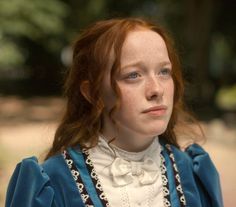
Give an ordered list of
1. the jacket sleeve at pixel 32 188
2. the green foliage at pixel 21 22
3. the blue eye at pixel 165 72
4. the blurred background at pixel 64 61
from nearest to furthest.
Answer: the jacket sleeve at pixel 32 188
the blue eye at pixel 165 72
the blurred background at pixel 64 61
the green foliage at pixel 21 22

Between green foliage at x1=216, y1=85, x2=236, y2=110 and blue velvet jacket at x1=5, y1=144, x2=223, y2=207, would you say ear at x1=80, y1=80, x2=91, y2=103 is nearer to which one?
blue velvet jacket at x1=5, y1=144, x2=223, y2=207

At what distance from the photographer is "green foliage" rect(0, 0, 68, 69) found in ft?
26.1

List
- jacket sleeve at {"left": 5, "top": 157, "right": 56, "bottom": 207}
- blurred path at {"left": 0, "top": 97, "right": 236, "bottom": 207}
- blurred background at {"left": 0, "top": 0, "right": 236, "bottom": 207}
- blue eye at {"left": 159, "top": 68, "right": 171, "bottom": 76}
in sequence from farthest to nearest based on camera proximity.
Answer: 1. blurred background at {"left": 0, "top": 0, "right": 236, "bottom": 207}
2. blurred path at {"left": 0, "top": 97, "right": 236, "bottom": 207}
3. blue eye at {"left": 159, "top": 68, "right": 171, "bottom": 76}
4. jacket sleeve at {"left": 5, "top": 157, "right": 56, "bottom": 207}

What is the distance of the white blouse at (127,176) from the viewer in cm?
169

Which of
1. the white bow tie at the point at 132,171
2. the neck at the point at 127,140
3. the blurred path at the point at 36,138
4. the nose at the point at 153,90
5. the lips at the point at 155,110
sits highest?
the nose at the point at 153,90

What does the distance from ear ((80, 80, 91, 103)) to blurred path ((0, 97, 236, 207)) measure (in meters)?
0.36

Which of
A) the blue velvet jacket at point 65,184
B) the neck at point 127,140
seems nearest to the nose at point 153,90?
the neck at point 127,140

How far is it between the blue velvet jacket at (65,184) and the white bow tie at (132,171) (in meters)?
0.08

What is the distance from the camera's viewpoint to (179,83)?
6.23ft

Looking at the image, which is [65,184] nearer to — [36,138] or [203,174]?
[203,174]

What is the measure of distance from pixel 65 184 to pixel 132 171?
228mm

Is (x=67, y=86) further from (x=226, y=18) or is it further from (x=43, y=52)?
(x=43, y=52)

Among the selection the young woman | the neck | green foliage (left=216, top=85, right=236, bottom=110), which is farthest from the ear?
green foliage (left=216, top=85, right=236, bottom=110)

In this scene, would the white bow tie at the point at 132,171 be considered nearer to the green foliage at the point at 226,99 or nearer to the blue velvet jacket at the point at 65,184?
the blue velvet jacket at the point at 65,184
